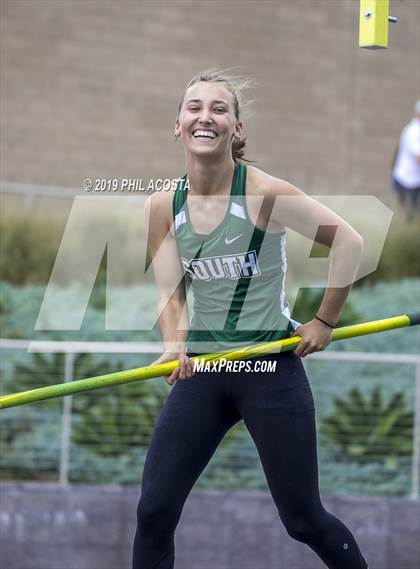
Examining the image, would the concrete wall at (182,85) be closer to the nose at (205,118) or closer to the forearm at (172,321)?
the forearm at (172,321)

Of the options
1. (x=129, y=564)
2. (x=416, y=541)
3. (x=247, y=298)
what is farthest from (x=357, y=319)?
(x=247, y=298)

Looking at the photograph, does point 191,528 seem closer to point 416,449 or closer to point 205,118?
point 416,449

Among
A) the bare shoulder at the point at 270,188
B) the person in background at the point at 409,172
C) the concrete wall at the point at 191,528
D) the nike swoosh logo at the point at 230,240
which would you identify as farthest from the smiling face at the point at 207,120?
the person in background at the point at 409,172

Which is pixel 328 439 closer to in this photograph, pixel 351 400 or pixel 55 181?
pixel 351 400

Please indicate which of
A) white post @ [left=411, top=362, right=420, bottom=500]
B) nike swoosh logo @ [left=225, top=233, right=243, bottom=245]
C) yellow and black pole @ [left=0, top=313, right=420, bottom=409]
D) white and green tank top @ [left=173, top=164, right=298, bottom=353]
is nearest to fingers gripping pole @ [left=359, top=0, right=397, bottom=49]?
white and green tank top @ [left=173, top=164, right=298, bottom=353]

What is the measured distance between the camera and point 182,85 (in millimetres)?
13641

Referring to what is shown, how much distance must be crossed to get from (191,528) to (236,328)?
2.81m

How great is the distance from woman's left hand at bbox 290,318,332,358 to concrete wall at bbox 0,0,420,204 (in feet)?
27.0

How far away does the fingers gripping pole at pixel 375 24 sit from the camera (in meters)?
5.23

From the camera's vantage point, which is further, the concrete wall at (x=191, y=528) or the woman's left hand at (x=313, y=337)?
the concrete wall at (x=191, y=528)

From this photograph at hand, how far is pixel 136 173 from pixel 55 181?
98 cm

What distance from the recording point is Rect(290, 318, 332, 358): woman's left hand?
16.0ft

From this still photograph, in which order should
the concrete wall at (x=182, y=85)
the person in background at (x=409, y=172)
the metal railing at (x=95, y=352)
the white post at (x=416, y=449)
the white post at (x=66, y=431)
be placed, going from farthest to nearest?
1. the concrete wall at (x=182, y=85)
2. the person in background at (x=409, y=172)
3. the white post at (x=416, y=449)
4. the white post at (x=66, y=431)
5. the metal railing at (x=95, y=352)

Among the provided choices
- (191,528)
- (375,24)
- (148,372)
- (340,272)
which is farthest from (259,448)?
(191,528)
